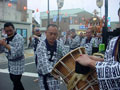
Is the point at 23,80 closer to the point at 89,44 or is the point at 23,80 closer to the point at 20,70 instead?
the point at 20,70

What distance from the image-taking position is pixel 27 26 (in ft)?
65.7

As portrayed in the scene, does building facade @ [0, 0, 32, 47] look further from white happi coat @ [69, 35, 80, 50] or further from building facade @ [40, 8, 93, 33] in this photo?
building facade @ [40, 8, 93, 33]

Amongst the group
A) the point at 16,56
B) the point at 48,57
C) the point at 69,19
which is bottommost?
the point at 16,56

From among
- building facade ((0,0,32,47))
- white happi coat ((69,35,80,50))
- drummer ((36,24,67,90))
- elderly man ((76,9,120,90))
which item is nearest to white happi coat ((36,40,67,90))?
drummer ((36,24,67,90))

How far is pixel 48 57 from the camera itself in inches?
110

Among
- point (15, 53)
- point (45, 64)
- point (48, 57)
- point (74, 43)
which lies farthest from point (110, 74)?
point (74, 43)

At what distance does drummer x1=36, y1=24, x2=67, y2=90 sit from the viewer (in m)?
2.67

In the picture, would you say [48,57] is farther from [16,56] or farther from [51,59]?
[16,56]

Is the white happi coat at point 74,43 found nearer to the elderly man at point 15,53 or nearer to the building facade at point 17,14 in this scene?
the elderly man at point 15,53

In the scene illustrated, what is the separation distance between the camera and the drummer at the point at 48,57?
267 cm

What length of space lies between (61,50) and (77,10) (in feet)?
160

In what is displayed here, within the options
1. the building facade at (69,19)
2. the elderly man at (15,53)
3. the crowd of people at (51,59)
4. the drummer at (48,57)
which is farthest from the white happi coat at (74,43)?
the building facade at (69,19)

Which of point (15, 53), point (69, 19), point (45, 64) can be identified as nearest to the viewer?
point (45, 64)

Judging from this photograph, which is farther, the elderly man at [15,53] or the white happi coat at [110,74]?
the elderly man at [15,53]
